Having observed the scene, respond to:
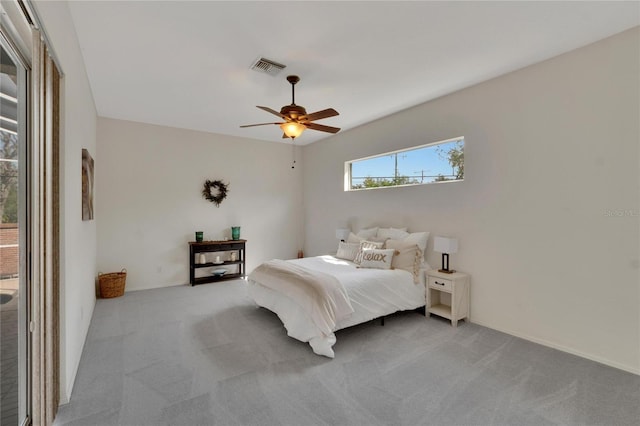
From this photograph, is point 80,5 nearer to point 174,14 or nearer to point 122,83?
point 174,14

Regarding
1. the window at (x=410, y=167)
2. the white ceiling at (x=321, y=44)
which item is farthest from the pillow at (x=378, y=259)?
the white ceiling at (x=321, y=44)

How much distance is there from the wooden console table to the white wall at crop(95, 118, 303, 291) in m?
0.25

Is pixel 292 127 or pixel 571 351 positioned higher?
pixel 292 127

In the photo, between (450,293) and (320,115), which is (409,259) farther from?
(320,115)

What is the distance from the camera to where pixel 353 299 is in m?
3.30

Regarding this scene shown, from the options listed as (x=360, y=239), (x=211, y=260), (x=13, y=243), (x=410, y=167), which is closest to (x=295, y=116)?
(x=410, y=167)

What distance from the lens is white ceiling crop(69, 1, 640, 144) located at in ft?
7.55

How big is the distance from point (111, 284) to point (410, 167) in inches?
192

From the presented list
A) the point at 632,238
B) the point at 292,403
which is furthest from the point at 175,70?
the point at 632,238

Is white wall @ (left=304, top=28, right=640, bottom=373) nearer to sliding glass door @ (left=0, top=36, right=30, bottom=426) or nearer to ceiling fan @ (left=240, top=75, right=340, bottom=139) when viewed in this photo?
ceiling fan @ (left=240, top=75, right=340, bottom=139)

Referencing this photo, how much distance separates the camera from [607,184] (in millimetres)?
2727

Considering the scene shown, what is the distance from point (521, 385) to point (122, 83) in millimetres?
5037

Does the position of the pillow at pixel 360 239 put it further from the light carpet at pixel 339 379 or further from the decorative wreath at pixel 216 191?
the decorative wreath at pixel 216 191

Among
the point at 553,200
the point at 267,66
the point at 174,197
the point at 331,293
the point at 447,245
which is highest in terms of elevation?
the point at 267,66
